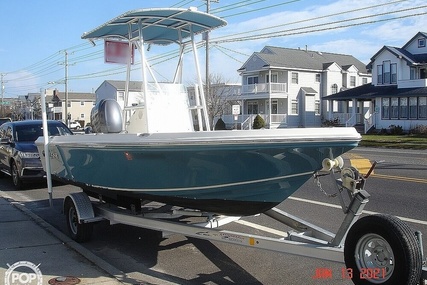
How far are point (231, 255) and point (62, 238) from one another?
262 cm

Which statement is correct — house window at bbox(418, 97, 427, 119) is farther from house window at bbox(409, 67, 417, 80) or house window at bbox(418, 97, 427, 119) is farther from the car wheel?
the car wheel

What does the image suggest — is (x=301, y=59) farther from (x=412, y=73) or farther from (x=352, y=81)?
(x=412, y=73)

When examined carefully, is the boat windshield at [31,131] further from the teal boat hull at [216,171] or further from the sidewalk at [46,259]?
the teal boat hull at [216,171]

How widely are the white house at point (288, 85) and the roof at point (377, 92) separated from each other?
5.05 m

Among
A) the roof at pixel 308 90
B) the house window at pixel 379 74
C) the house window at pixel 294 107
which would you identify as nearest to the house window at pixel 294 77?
the roof at pixel 308 90

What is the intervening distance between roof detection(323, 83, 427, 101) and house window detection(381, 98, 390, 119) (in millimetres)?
648

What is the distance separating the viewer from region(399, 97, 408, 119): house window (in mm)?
39750

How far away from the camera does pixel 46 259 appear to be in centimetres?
602

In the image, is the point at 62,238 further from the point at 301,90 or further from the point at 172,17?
the point at 301,90

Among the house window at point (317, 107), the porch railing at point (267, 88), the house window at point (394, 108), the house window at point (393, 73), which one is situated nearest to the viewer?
the house window at point (394, 108)

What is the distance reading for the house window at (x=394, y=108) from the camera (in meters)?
40.5

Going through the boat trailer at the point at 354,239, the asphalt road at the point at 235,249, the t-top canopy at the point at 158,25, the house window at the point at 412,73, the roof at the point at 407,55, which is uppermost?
the roof at the point at 407,55

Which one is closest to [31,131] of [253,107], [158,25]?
[158,25]

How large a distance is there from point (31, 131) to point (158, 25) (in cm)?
726
